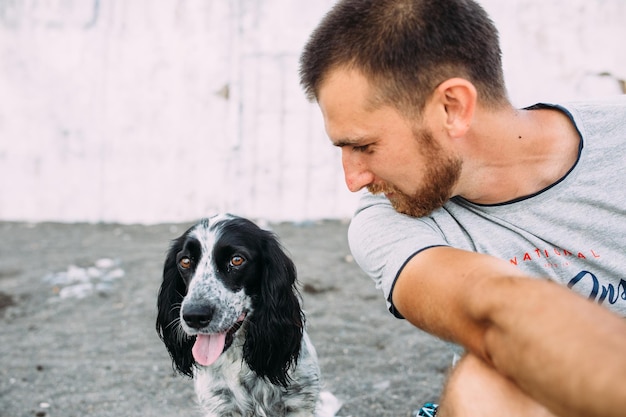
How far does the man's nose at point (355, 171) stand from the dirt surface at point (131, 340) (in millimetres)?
1752

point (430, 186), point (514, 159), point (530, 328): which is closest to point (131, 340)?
point (430, 186)

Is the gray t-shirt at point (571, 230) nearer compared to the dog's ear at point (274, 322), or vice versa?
the gray t-shirt at point (571, 230)

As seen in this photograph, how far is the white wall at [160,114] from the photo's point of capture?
9117 mm

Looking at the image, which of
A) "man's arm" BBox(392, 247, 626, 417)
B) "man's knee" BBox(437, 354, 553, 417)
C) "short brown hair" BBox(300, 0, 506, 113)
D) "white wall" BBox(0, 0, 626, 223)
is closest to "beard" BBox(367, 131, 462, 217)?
"short brown hair" BBox(300, 0, 506, 113)

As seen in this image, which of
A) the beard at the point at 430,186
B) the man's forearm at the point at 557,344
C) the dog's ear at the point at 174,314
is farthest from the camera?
the dog's ear at the point at 174,314

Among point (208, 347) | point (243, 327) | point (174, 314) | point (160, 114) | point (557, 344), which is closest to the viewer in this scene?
point (557, 344)

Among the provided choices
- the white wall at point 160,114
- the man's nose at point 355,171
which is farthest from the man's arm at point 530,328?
the white wall at point 160,114

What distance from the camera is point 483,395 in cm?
169

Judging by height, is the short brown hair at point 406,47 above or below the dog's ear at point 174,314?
above

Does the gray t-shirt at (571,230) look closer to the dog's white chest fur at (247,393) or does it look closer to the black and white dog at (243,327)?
the black and white dog at (243,327)

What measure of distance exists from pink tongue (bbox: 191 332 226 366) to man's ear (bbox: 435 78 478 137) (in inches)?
65.2

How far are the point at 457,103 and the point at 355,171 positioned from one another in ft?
1.28

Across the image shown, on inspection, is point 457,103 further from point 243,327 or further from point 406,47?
point 243,327

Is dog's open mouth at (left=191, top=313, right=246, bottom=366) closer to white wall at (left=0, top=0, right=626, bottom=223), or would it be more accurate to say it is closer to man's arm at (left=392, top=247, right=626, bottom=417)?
man's arm at (left=392, top=247, right=626, bottom=417)
